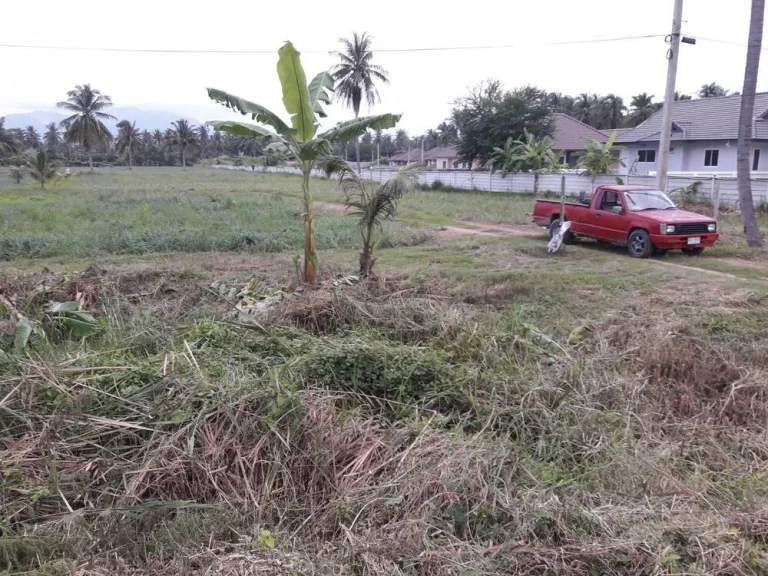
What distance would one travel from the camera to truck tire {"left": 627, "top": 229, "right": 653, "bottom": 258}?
1205 cm

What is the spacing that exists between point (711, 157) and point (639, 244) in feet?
80.0

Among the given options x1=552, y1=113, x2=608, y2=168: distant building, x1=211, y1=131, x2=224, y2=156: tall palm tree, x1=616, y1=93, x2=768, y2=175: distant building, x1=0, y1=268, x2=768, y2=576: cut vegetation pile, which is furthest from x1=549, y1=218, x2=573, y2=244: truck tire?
x1=211, y1=131, x2=224, y2=156: tall palm tree

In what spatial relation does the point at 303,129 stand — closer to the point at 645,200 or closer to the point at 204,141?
the point at 645,200

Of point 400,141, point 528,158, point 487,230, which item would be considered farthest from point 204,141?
point 487,230

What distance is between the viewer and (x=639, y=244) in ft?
40.3

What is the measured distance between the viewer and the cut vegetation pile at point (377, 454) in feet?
10.2

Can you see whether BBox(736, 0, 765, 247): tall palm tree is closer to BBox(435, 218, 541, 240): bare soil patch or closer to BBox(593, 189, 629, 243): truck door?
BBox(593, 189, 629, 243): truck door

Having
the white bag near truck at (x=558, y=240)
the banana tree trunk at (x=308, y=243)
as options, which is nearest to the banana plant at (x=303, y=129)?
the banana tree trunk at (x=308, y=243)

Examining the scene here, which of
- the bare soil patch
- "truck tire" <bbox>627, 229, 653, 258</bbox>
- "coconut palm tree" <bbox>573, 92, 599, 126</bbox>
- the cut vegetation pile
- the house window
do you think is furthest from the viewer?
"coconut palm tree" <bbox>573, 92, 599, 126</bbox>

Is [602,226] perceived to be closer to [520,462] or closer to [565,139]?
[520,462]

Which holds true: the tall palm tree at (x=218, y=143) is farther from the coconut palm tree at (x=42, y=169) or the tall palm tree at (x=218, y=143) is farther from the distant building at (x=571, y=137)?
the distant building at (x=571, y=137)

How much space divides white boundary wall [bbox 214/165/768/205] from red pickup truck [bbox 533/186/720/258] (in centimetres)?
116

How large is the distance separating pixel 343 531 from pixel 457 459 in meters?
0.88

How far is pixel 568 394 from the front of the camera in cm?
485
